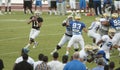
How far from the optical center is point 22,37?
2467 cm

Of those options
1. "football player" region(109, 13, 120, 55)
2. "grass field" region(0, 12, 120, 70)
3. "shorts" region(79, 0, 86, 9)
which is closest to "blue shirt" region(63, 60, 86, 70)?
"grass field" region(0, 12, 120, 70)

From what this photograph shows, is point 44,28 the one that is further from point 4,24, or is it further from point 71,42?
point 71,42

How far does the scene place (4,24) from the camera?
29656mm

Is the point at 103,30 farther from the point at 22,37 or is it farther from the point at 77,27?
the point at 22,37

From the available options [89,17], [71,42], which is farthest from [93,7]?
[71,42]

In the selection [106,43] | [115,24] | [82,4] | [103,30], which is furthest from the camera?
[82,4]

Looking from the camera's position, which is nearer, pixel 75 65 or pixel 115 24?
pixel 75 65

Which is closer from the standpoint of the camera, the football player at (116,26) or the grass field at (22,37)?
the football player at (116,26)

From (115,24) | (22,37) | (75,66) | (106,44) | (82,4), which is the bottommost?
(82,4)

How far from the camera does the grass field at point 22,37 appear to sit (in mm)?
19281

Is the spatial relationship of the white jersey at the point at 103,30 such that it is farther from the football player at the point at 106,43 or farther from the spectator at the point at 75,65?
the spectator at the point at 75,65

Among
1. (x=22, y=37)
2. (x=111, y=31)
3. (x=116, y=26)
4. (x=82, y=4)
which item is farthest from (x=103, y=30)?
(x=82, y=4)

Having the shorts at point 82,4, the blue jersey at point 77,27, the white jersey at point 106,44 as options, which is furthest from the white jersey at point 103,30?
the shorts at point 82,4

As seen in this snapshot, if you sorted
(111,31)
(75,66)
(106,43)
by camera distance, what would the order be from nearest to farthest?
1. (75,66)
2. (106,43)
3. (111,31)
